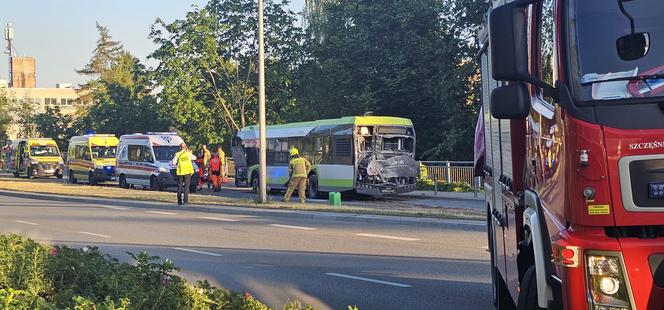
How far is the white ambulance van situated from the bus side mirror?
32.6 m

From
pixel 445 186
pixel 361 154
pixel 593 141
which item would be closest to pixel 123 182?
pixel 361 154

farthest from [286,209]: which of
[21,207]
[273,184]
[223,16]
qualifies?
[223,16]

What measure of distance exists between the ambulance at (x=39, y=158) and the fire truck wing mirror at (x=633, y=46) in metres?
52.5

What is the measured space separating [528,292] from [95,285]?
160 inches

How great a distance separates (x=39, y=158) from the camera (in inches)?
2071

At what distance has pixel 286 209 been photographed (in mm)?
22188

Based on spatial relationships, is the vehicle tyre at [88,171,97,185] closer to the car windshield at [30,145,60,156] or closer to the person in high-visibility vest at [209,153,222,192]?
the car windshield at [30,145,60,156]

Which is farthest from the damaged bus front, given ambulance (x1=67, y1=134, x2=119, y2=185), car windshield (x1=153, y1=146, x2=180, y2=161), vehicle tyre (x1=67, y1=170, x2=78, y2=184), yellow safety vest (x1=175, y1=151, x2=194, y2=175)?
vehicle tyre (x1=67, y1=170, x2=78, y2=184)

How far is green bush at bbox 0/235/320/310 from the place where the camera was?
606 centimetres

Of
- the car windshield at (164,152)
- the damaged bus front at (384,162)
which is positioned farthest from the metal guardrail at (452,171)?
the car windshield at (164,152)

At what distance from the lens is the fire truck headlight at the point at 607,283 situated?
3.66 m

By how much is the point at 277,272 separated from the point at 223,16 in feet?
129

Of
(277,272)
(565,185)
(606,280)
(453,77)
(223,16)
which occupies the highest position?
(223,16)

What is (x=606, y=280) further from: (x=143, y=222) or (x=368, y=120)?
(x=368, y=120)
